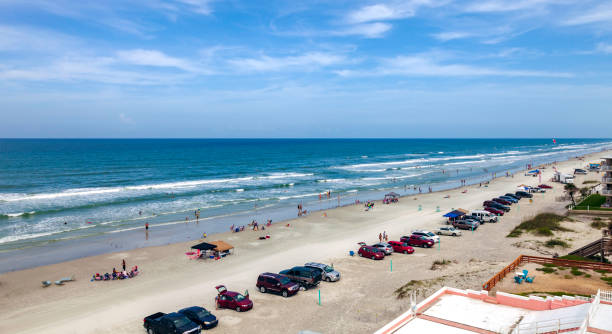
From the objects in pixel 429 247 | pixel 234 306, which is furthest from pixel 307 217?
pixel 234 306

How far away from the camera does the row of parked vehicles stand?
56.2 feet

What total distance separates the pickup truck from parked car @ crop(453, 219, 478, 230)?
28205 mm

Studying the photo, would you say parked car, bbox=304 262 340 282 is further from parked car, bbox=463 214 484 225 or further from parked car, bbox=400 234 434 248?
parked car, bbox=463 214 484 225

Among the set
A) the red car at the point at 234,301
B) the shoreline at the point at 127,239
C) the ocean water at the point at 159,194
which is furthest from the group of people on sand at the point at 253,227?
the red car at the point at 234,301

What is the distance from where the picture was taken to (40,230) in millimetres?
38969

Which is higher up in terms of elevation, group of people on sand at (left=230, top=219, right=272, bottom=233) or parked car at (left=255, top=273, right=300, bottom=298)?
parked car at (left=255, top=273, right=300, bottom=298)

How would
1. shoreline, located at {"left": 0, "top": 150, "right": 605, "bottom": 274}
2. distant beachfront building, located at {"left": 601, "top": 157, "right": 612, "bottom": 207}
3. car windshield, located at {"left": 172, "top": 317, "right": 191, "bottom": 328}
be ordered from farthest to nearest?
distant beachfront building, located at {"left": 601, "top": 157, "right": 612, "bottom": 207} → shoreline, located at {"left": 0, "top": 150, "right": 605, "bottom": 274} → car windshield, located at {"left": 172, "top": 317, "right": 191, "bottom": 328}

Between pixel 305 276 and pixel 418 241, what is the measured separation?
12702 millimetres

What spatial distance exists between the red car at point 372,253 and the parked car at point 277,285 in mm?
8085

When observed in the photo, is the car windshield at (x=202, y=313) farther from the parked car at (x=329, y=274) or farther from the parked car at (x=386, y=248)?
the parked car at (x=386, y=248)

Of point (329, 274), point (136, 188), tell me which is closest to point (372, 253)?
point (329, 274)

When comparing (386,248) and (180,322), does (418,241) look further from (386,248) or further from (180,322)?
(180,322)

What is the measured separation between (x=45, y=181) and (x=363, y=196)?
56466 mm

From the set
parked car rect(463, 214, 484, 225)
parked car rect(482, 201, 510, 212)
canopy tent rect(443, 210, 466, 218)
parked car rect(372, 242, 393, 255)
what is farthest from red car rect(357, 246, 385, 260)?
parked car rect(482, 201, 510, 212)
